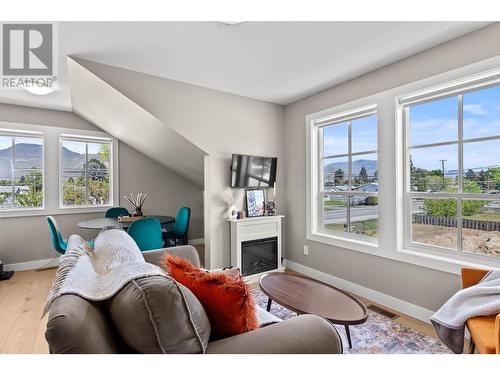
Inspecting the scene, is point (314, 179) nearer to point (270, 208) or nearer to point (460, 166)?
point (270, 208)

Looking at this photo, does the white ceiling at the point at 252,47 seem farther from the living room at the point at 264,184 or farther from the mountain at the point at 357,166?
the mountain at the point at 357,166

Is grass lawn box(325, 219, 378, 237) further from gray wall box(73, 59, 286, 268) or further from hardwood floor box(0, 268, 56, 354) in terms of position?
hardwood floor box(0, 268, 56, 354)

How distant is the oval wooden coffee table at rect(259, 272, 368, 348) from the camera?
1.65m

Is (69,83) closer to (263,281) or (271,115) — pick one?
(271,115)

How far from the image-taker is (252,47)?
221 centimetres

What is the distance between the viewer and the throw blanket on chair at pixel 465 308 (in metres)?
1.52

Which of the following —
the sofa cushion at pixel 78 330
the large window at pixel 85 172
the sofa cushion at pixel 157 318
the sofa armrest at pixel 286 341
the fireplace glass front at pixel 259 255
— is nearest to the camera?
the sofa cushion at pixel 78 330

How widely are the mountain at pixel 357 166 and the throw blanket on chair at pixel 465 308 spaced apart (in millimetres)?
1398

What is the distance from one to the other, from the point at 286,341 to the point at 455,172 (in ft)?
7.08

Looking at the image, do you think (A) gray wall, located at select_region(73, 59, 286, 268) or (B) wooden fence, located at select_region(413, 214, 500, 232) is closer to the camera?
(B) wooden fence, located at select_region(413, 214, 500, 232)

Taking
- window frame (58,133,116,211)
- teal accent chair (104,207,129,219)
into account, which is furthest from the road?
window frame (58,133,116,211)

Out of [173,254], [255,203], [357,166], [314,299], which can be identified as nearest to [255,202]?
[255,203]

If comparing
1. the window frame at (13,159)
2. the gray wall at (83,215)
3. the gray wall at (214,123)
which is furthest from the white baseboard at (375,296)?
the window frame at (13,159)

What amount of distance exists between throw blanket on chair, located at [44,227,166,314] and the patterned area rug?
1.67 metres
